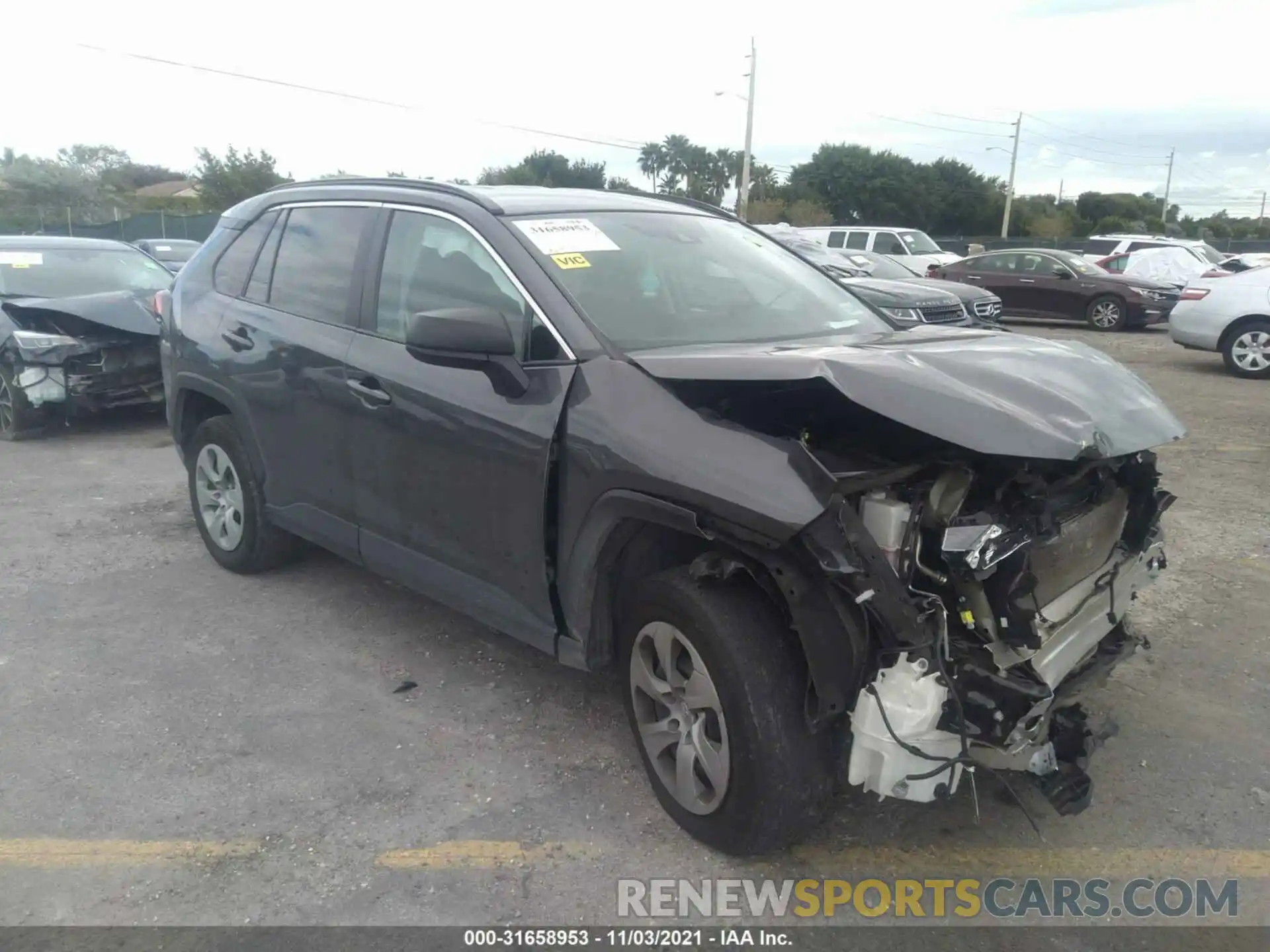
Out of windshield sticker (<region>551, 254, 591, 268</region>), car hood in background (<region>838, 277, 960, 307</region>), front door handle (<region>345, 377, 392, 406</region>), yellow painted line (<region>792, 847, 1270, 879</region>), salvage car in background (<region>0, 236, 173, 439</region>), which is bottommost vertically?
yellow painted line (<region>792, 847, 1270, 879</region>)

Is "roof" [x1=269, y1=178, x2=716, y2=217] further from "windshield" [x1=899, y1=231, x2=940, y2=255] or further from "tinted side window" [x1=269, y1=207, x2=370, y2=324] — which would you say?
"windshield" [x1=899, y1=231, x2=940, y2=255]

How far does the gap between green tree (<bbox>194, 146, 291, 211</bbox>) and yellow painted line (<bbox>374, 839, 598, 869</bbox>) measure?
5146cm

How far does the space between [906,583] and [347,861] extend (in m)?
1.80

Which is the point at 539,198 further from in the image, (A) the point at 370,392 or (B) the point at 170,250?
(B) the point at 170,250

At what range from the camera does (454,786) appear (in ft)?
10.8

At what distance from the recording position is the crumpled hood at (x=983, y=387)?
2480 millimetres

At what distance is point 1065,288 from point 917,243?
515 cm

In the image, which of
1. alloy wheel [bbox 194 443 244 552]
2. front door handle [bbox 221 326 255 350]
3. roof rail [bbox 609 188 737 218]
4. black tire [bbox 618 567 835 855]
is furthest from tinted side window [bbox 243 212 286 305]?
black tire [bbox 618 567 835 855]

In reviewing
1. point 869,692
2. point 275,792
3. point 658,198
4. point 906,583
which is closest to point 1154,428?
point 906,583

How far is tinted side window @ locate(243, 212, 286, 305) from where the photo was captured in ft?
15.0

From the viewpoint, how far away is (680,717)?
2.95m

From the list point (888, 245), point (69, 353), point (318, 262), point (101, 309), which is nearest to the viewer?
point (318, 262)

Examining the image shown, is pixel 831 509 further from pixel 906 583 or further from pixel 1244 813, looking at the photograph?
pixel 1244 813

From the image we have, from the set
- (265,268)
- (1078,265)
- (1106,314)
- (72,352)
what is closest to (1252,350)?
(1106,314)
